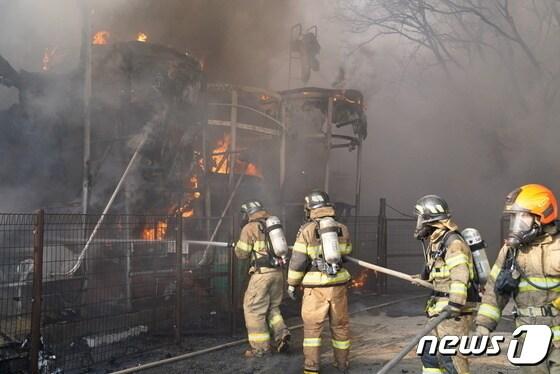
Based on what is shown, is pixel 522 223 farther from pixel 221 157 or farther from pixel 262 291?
pixel 221 157

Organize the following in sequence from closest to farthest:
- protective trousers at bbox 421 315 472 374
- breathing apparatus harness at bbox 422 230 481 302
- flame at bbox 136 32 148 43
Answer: protective trousers at bbox 421 315 472 374
breathing apparatus harness at bbox 422 230 481 302
flame at bbox 136 32 148 43

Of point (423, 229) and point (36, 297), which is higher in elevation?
point (423, 229)

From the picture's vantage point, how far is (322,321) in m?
4.87

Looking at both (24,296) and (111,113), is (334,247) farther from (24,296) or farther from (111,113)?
(111,113)

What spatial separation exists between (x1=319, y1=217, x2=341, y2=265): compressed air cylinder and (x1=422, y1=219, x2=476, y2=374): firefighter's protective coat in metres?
1.01

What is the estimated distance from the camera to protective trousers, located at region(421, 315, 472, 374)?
395cm

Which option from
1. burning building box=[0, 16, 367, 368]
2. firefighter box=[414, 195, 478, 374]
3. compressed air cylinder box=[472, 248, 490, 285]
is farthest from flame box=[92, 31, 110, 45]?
compressed air cylinder box=[472, 248, 490, 285]

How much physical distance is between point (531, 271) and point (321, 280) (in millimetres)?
2141

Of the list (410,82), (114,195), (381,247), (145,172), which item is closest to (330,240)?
(114,195)

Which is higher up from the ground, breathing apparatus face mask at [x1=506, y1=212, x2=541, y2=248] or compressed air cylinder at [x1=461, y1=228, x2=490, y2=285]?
breathing apparatus face mask at [x1=506, y1=212, x2=541, y2=248]

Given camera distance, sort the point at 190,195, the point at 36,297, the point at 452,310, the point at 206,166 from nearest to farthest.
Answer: the point at 452,310
the point at 36,297
the point at 190,195
the point at 206,166

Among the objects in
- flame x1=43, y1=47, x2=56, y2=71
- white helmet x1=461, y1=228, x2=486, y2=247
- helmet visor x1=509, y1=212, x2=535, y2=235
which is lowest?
white helmet x1=461, y1=228, x2=486, y2=247

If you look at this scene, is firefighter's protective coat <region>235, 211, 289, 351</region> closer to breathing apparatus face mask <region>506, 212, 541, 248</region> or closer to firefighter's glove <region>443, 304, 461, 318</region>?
firefighter's glove <region>443, 304, 461, 318</region>

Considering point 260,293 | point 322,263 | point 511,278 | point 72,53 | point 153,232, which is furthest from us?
point 72,53
